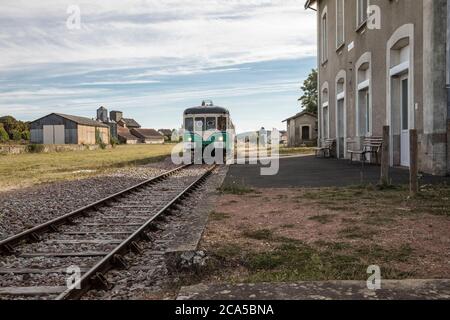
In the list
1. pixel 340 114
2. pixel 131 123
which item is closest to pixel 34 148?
pixel 340 114

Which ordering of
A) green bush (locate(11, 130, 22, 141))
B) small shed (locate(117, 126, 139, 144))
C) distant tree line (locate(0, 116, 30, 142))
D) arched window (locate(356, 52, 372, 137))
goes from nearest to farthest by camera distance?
arched window (locate(356, 52, 372, 137)), green bush (locate(11, 130, 22, 141)), distant tree line (locate(0, 116, 30, 142)), small shed (locate(117, 126, 139, 144))

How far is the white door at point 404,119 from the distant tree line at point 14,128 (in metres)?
76.4

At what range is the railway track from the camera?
440cm

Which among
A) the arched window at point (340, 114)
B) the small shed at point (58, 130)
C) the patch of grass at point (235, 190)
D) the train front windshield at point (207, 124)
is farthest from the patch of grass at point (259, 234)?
the small shed at point (58, 130)

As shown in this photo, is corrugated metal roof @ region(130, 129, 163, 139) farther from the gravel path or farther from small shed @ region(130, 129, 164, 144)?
the gravel path

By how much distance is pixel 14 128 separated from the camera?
287 feet

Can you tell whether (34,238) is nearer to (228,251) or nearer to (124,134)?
(228,251)

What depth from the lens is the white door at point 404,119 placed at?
47.8ft

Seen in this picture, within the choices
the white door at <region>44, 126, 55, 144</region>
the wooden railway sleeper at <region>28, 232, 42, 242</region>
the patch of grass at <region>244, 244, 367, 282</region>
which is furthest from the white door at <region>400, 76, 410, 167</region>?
the white door at <region>44, 126, 55, 144</region>

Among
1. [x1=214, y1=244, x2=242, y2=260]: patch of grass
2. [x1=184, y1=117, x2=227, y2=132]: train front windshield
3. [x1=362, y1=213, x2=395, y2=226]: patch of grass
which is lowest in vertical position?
[x1=214, y1=244, x2=242, y2=260]: patch of grass

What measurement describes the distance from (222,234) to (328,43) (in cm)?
2136

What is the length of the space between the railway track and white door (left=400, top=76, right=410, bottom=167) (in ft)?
26.3

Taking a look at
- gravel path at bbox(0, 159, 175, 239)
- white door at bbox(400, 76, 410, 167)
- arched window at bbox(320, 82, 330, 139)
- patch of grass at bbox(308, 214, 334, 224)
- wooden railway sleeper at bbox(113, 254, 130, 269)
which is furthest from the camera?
arched window at bbox(320, 82, 330, 139)

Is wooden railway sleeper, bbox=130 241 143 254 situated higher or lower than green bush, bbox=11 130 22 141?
lower
